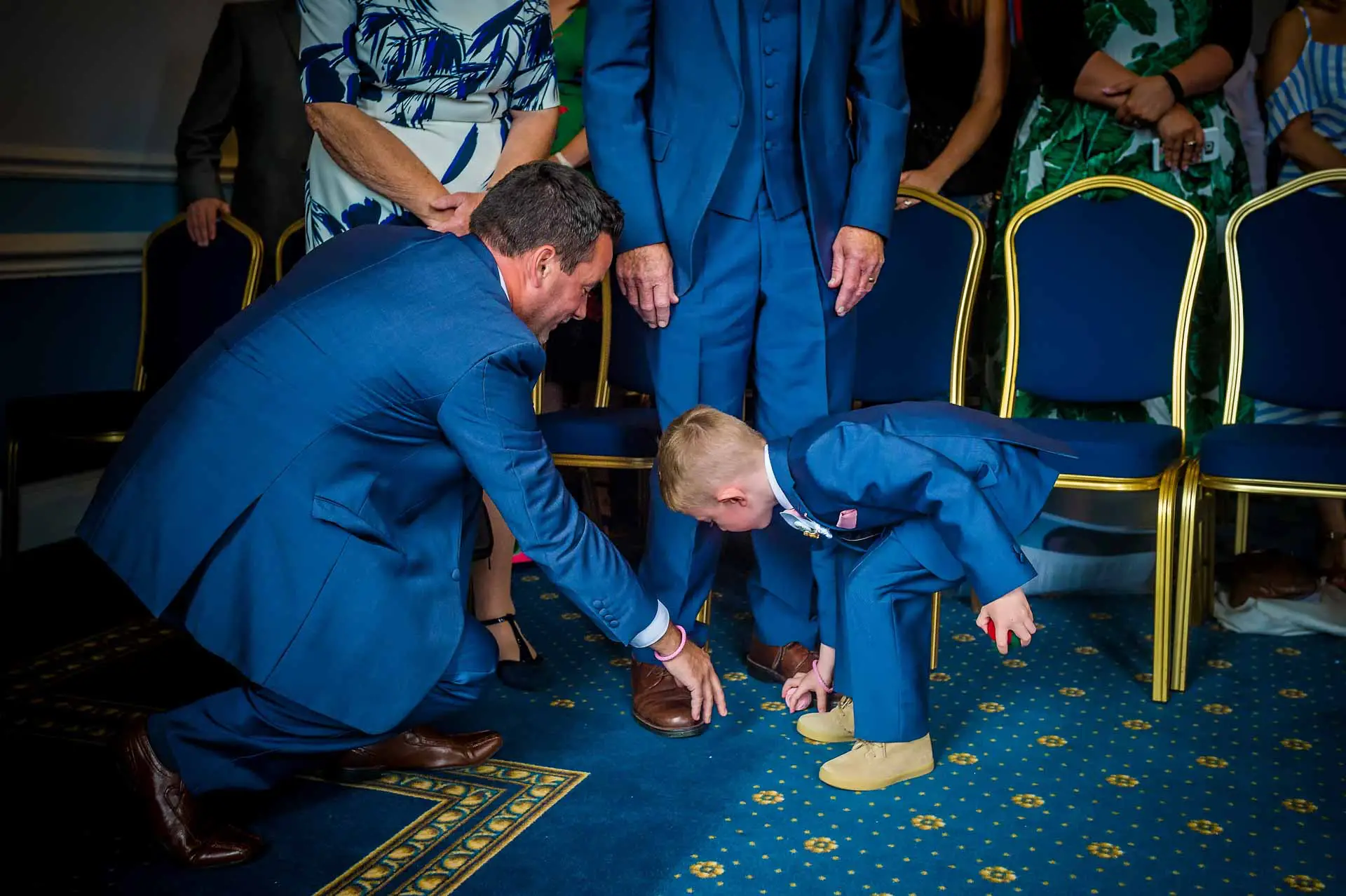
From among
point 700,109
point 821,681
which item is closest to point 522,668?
point 821,681

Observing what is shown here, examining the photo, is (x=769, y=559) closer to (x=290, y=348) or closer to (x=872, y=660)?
(x=872, y=660)

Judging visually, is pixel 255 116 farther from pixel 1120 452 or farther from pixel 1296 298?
pixel 1296 298

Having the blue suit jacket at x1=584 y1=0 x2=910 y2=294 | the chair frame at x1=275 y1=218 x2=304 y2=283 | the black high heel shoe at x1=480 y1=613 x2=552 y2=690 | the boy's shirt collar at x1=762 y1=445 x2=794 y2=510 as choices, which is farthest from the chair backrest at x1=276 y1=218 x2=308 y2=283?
the boy's shirt collar at x1=762 y1=445 x2=794 y2=510

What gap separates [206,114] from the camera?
156 inches

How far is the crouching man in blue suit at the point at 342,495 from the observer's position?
69.9 inches

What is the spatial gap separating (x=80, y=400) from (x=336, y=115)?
4.39 ft

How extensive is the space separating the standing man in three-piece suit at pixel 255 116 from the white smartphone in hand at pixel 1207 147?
95.3 inches

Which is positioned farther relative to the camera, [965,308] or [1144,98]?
[1144,98]

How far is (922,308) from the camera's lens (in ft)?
9.98

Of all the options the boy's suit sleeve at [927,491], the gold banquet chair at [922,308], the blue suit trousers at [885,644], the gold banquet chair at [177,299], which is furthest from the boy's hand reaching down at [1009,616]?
the gold banquet chair at [177,299]

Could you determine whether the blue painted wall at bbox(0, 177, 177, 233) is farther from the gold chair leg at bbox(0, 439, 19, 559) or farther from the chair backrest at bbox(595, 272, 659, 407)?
the chair backrest at bbox(595, 272, 659, 407)

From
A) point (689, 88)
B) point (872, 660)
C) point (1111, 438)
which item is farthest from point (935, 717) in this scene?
point (689, 88)

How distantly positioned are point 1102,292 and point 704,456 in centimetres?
134

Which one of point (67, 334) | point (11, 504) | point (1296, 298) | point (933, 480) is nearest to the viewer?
point (933, 480)
